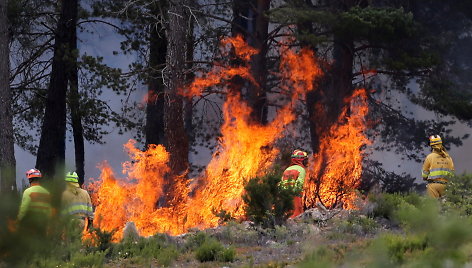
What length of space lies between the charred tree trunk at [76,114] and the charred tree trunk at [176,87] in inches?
142

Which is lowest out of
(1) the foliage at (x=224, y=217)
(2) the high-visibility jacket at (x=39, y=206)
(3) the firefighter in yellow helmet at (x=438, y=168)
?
(1) the foliage at (x=224, y=217)

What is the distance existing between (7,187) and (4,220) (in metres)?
0.24

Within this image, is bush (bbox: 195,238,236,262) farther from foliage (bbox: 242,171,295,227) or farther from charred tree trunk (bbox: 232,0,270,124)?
charred tree trunk (bbox: 232,0,270,124)

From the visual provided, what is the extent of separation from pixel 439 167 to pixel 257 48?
7.58 m

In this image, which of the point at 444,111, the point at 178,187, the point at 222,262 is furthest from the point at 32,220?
the point at 444,111

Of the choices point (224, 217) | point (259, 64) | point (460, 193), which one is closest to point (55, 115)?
point (259, 64)

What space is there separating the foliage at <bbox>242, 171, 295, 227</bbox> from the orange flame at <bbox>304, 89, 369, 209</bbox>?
366cm

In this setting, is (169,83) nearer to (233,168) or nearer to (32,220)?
(233,168)

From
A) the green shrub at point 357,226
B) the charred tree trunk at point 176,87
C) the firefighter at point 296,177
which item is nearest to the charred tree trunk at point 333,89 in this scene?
the charred tree trunk at point 176,87

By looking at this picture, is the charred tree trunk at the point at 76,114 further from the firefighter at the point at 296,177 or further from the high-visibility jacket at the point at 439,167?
the high-visibility jacket at the point at 439,167

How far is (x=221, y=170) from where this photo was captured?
14.9 meters

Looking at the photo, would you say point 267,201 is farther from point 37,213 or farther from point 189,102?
point 189,102

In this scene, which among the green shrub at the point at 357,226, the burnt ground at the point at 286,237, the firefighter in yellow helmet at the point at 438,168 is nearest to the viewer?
the burnt ground at the point at 286,237

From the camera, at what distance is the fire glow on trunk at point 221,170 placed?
1419 cm
